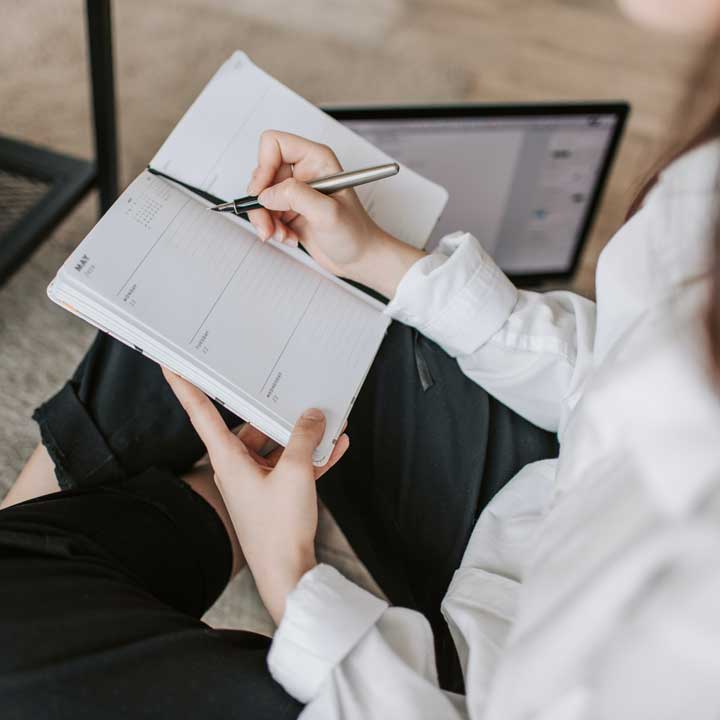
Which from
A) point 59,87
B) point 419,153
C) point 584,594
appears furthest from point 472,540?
point 59,87

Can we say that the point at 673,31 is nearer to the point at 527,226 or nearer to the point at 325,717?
the point at 527,226

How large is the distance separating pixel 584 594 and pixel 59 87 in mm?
1268

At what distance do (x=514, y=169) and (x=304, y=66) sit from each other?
1.97ft

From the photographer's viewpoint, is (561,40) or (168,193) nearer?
(168,193)

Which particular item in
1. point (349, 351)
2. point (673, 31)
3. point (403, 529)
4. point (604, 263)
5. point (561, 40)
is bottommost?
point (403, 529)

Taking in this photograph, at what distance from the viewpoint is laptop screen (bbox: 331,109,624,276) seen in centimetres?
98

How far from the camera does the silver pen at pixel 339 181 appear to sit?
24.2 inches

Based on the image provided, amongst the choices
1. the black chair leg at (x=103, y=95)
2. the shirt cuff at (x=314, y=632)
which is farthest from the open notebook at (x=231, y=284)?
the black chair leg at (x=103, y=95)

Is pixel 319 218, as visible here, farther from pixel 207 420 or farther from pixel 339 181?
pixel 207 420

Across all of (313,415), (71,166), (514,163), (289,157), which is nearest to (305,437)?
(313,415)

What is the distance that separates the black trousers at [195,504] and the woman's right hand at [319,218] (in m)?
0.06

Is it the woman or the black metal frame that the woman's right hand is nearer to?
the woman

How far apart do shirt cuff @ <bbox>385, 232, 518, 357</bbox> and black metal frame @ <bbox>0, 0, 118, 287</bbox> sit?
1.88ft

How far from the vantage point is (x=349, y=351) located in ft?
2.08
